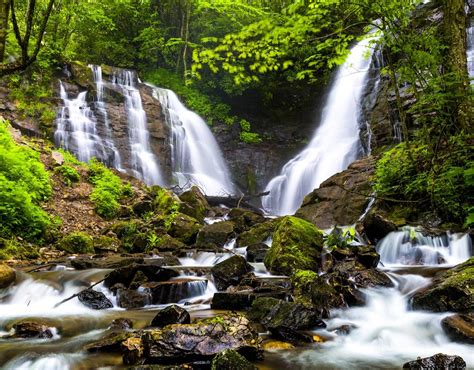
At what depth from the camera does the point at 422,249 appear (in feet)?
25.1

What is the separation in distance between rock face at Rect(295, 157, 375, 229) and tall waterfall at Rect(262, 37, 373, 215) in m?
4.64

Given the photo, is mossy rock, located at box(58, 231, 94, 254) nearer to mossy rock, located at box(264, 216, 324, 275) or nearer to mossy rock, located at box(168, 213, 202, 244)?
mossy rock, located at box(168, 213, 202, 244)

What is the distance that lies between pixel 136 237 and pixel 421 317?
756cm

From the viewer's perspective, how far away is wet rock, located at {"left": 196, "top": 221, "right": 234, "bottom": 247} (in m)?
10.8

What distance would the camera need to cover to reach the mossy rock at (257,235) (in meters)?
10.6

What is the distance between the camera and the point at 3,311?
586 cm

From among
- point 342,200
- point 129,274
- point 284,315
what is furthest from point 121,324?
point 342,200

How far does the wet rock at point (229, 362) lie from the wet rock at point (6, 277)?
4.90 m

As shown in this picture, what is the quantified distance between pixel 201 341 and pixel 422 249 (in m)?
5.52

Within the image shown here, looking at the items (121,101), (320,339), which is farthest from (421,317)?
(121,101)

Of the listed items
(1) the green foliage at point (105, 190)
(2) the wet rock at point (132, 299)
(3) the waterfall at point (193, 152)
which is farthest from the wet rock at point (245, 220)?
(2) the wet rock at point (132, 299)

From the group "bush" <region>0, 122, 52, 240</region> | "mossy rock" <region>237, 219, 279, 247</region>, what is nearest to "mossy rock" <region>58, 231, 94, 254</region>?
"bush" <region>0, 122, 52, 240</region>

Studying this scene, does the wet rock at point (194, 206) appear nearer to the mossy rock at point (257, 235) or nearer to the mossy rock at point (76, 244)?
the mossy rock at point (257, 235)

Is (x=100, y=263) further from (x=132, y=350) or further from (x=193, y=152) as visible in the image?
→ (x=193, y=152)
